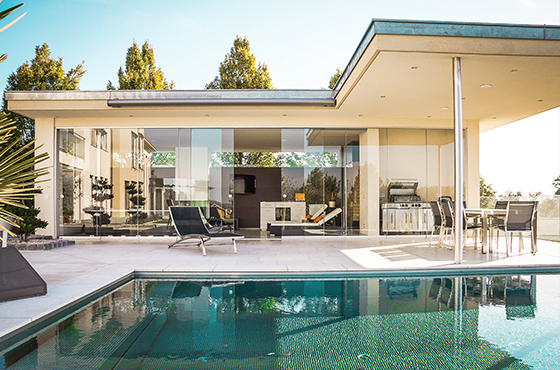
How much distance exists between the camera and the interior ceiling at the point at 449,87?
5.39 meters

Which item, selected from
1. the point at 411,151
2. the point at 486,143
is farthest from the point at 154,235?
the point at 486,143

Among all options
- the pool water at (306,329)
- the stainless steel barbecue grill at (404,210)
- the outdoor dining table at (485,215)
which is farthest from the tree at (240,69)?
the pool water at (306,329)

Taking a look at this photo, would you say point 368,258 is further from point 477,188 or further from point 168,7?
point 168,7

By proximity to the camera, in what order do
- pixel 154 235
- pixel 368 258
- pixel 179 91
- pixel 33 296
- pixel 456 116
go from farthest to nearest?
pixel 154 235 → pixel 179 91 → pixel 368 258 → pixel 456 116 → pixel 33 296

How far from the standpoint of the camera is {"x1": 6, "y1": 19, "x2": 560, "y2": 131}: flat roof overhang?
193 inches

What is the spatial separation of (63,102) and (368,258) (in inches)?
282

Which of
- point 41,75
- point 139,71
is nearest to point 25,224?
point 41,75

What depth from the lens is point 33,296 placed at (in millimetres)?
3574

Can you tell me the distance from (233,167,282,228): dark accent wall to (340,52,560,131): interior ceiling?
17.8 ft

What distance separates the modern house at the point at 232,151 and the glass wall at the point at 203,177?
2cm

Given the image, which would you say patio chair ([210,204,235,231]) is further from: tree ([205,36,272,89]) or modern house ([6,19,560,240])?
tree ([205,36,272,89])

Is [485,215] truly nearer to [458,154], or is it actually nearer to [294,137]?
[458,154]

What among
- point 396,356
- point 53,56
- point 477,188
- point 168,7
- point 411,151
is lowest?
point 396,356

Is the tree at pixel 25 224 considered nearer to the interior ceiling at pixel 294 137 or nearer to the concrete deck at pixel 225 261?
the concrete deck at pixel 225 261
